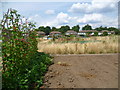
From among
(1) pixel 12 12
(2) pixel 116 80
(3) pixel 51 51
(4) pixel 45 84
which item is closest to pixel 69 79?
(4) pixel 45 84

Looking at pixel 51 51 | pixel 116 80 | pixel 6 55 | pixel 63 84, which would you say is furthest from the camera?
pixel 51 51

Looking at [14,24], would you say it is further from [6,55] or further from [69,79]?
[69,79]

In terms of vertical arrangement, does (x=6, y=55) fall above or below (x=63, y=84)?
above

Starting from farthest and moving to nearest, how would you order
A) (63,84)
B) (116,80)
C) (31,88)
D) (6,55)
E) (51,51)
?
(51,51) → (116,80) → (63,84) → (31,88) → (6,55)

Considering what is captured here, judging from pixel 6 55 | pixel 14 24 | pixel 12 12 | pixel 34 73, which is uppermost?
pixel 12 12

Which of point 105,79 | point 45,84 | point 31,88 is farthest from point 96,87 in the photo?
point 31,88

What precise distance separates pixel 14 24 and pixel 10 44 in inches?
21.5

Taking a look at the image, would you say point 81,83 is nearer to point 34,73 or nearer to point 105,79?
point 105,79

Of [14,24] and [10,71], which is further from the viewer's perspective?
[14,24]

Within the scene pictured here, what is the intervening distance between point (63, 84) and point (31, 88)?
24.9 inches

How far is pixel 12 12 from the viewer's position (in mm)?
2615

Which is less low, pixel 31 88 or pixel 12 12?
pixel 12 12

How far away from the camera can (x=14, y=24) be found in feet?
8.68

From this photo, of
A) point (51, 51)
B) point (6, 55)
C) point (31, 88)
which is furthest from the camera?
point (51, 51)
